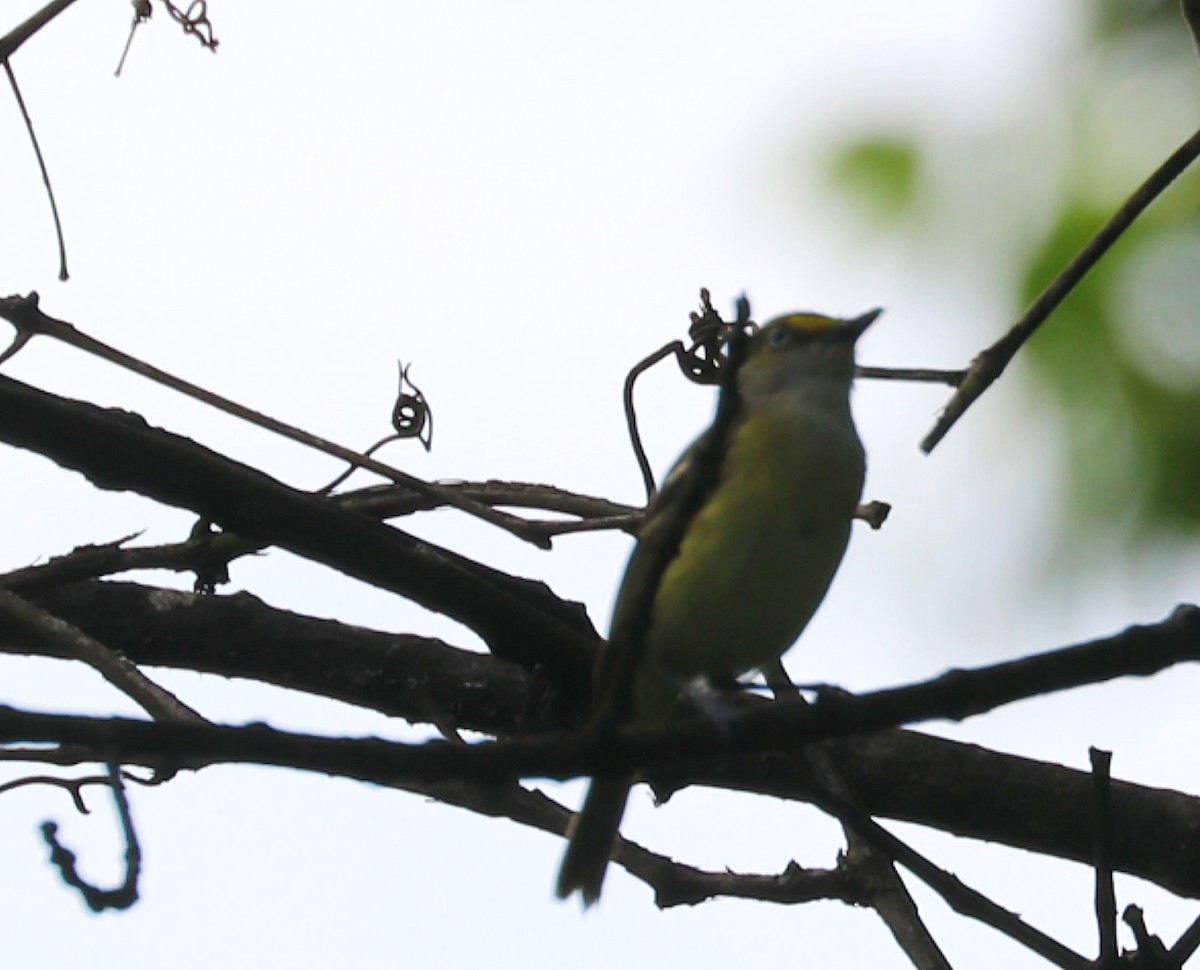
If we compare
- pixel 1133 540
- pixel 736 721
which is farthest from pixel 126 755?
pixel 1133 540

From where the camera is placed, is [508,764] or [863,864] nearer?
[508,764]

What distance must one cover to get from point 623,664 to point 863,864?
1654 mm

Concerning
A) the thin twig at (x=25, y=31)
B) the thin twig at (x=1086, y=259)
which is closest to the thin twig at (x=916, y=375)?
the thin twig at (x=1086, y=259)

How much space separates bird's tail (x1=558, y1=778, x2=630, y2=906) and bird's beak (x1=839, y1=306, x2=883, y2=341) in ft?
4.80

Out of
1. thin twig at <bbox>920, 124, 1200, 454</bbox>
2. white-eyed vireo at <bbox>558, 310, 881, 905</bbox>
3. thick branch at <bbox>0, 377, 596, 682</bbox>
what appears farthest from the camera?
white-eyed vireo at <bbox>558, 310, 881, 905</bbox>

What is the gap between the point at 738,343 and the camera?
7.22 feet

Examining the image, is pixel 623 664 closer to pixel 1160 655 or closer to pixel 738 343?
pixel 738 343

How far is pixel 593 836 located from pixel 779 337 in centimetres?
161

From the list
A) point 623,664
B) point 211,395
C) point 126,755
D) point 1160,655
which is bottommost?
point 126,755

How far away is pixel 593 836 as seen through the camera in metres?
3.76

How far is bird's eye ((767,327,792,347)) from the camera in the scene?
4539 mm

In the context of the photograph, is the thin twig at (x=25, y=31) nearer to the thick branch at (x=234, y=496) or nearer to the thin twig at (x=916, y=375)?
the thick branch at (x=234, y=496)

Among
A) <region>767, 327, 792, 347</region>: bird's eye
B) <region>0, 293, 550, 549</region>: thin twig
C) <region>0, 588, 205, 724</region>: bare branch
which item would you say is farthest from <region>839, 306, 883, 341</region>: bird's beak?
<region>0, 588, 205, 724</region>: bare branch

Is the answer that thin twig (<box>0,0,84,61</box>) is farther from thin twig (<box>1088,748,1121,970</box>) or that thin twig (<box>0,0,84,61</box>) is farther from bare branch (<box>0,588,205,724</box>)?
thin twig (<box>1088,748,1121,970</box>)
